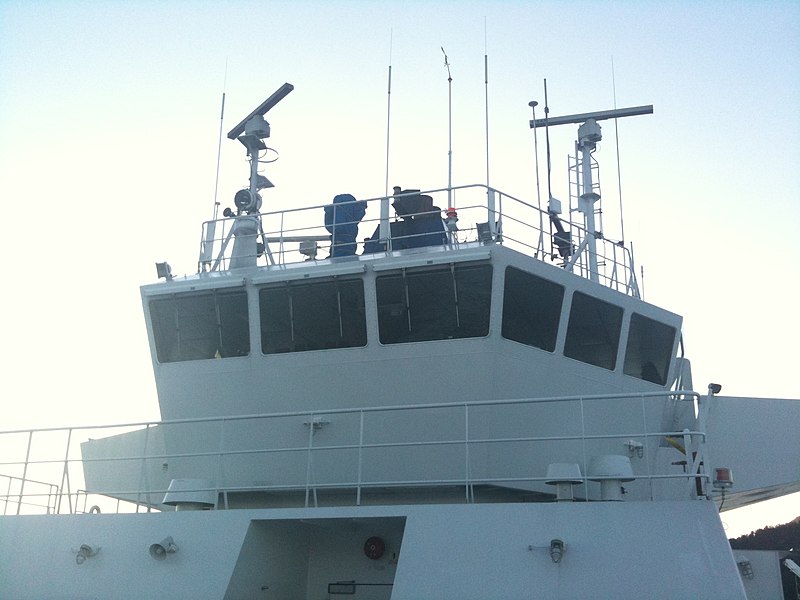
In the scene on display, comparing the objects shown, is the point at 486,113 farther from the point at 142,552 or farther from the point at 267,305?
the point at 142,552

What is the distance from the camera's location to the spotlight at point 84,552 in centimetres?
1065

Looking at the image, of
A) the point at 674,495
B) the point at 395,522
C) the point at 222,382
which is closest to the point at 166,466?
the point at 222,382

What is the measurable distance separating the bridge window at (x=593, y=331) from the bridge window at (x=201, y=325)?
4764 millimetres

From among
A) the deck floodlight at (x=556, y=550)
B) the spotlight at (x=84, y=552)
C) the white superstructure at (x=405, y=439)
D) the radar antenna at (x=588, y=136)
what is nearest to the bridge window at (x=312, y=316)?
the white superstructure at (x=405, y=439)

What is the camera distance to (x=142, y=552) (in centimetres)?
1052

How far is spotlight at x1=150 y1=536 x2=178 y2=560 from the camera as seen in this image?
1033 centimetres

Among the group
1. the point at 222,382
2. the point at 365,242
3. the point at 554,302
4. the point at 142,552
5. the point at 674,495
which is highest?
the point at 365,242

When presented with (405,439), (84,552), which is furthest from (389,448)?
(84,552)

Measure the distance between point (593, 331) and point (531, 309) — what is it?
4.23 feet

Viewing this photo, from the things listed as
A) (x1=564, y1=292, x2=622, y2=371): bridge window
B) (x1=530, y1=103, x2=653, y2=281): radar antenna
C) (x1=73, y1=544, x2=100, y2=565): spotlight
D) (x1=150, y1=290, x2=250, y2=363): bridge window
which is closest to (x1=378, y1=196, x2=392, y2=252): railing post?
(x1=150, y1=290, x2=250, y2=363): bridge window

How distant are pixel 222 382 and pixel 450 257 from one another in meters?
3.98

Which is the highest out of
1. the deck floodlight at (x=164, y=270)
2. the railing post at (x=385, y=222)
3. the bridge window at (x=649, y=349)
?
the railing post at (x=385, y=222)

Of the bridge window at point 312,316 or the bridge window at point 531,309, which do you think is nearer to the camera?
the bridge window at point 531,309

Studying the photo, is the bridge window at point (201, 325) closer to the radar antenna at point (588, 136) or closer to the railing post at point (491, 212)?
the railing post at point (491, 212)
